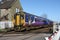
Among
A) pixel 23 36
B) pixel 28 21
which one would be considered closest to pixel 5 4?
pixel 28 21

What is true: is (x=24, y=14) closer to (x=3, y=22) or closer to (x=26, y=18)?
(x=26, y=18)

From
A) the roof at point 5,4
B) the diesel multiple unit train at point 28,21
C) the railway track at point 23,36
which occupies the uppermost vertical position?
the roof at point 5,4

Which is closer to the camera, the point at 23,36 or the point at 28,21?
the point at 23,36

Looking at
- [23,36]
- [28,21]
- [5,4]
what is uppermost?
[5,4]

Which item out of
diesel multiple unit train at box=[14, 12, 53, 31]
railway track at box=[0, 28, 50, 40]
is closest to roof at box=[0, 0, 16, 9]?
diesel multiple unit train at box=[14, 12, 53, 31]

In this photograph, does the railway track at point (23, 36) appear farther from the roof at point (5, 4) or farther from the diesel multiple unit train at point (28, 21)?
the roof at point (5, 4)

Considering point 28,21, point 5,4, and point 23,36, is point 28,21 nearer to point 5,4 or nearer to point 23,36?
point 5,4

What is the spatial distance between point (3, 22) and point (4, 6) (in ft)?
21.9

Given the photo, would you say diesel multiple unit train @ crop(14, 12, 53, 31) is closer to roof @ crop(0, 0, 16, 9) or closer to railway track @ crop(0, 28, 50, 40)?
roof @ crop(0, 0, 16, 9)

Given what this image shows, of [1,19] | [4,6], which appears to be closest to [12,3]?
[4,6]

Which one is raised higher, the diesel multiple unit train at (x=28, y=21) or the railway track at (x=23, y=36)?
the diesel multiple unit train at (x=28, y=21)

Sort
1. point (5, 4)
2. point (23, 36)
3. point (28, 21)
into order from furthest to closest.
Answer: point (5, 4)
point (28, 21)
point (23, 36)

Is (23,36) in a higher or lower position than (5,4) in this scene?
lower

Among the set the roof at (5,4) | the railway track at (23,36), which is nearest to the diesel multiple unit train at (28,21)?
the roof at (5,4)
